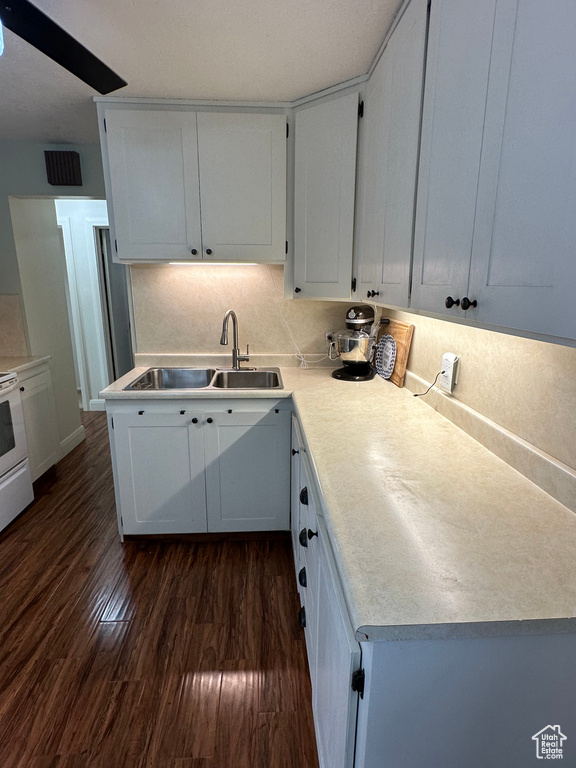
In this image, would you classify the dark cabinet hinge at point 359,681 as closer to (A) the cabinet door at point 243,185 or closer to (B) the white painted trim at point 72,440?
(A) the cabinet door at point 243,185

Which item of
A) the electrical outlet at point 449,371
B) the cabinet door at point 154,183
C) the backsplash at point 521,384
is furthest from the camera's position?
the cabinet door at point 154,183

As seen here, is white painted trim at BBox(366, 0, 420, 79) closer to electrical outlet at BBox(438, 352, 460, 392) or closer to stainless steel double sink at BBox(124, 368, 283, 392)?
electrical outlet at BBox(438, 352, 460, 392)

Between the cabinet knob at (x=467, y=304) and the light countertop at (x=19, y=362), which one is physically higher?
the cabinet knob at (x=467, y=304)

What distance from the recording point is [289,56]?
5.58 feet

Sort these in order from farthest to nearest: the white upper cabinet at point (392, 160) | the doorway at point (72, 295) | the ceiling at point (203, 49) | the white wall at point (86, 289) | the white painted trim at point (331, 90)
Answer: the white wall at point (86, 289) < the doorway at point (72, 295) < the white painted trim at point (331, 90) < the ceiling at point (203, 49) < the white upper cabinet at point (392, 160)

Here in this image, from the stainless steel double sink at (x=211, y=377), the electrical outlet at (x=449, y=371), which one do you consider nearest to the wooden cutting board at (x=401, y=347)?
the electrical outlet at (x=449, y=371)

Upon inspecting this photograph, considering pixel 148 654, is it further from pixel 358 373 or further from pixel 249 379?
pixel 358 373

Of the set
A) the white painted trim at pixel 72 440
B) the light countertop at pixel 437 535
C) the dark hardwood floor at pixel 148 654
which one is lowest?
the dark hardwood floor at pixel 148 654

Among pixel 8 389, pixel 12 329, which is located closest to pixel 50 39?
pixel 8 389

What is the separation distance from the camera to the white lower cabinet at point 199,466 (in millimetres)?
2180

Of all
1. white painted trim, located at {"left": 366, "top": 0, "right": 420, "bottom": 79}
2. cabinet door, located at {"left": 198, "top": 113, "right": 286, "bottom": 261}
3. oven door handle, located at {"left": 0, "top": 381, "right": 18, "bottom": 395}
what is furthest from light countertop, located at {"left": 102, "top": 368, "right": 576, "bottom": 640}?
oven door handle, located at {"left": 0, "top": 381, "right": 18, "bottom": 395}

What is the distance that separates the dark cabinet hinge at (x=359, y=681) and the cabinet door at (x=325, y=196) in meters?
1.76

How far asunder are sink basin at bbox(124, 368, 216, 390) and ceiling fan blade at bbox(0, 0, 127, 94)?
5.08ft

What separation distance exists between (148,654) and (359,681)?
1.32m
